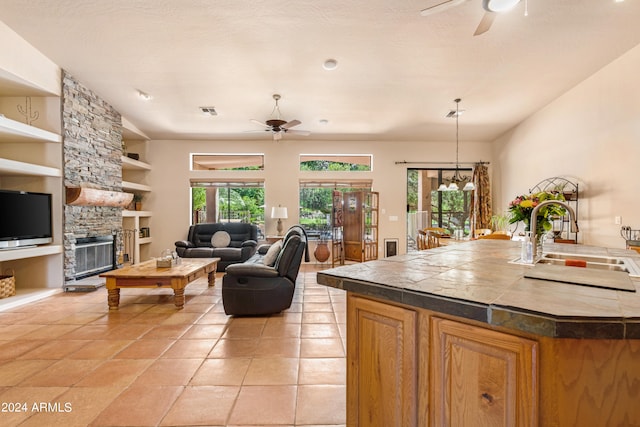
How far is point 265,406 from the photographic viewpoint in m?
1.75

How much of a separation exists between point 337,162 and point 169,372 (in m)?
5.63

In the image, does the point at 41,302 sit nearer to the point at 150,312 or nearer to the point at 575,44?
the point at 150,312

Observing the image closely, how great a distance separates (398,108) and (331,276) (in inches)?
180

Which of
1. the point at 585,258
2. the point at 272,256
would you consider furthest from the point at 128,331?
the point at 585,258

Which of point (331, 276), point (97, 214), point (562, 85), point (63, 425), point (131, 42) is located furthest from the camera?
point (97, 214)

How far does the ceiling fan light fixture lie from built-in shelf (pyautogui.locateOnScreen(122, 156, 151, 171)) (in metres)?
6.29

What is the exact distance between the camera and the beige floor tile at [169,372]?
200 centimetres

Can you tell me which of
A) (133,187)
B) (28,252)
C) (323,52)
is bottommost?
(28,252)

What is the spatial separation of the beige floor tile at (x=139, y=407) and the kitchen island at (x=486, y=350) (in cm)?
123

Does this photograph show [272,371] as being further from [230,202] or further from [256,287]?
[230,202]

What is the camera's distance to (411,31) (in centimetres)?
310

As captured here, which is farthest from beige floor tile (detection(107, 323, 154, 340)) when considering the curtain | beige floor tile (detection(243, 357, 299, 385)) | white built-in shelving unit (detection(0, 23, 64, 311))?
the curtain

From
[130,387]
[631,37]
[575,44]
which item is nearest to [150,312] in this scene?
[130,387]

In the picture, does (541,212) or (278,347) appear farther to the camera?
(278,347)
